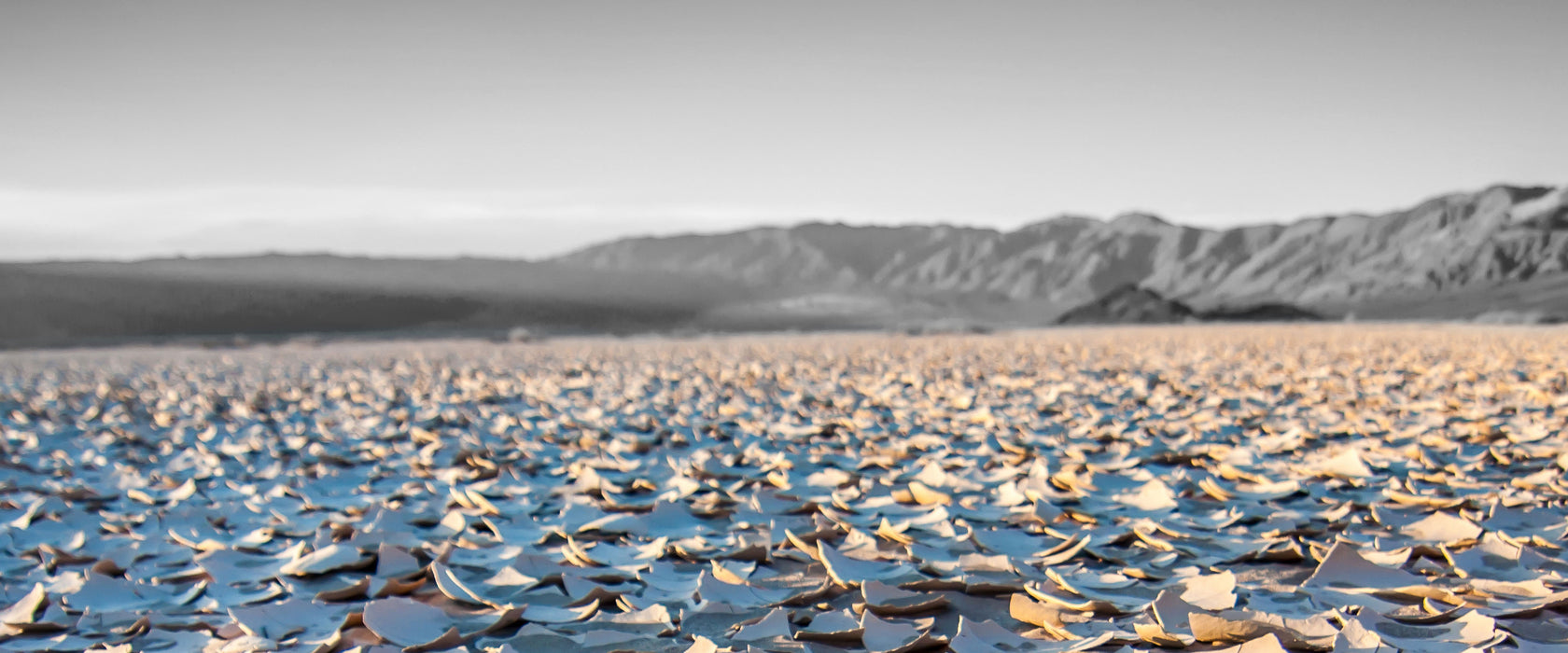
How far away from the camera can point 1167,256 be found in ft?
327

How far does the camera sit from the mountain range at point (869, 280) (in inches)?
1168

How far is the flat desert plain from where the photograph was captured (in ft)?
4.32

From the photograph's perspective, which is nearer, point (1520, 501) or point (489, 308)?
point (1520, 501)

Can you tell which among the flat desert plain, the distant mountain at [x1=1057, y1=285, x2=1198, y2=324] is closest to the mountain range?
the distant mountain at [x1=1057, y1=285, x2=1198, y2=324]

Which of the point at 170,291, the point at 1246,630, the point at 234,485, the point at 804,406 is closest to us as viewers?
the point at 1246,630

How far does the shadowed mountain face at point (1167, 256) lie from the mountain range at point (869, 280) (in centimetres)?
25

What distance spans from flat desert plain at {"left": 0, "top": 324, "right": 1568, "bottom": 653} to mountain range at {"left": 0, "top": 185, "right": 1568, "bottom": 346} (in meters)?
18.4

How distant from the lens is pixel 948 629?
132 centimetres

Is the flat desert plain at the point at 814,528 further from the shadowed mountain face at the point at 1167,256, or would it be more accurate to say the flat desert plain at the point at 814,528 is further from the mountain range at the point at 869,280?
the shadowed mountain face at the point at 1167,256

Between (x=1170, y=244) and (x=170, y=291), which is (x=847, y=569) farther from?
(x=1170, y=244)

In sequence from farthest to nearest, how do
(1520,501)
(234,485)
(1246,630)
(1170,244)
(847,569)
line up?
1. (1170,244)
2. (234,485)
3. (1520,501)
4. (847,569)
5. (1246,630)

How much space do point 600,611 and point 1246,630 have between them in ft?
2.83

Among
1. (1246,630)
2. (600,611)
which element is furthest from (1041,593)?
(600,611)

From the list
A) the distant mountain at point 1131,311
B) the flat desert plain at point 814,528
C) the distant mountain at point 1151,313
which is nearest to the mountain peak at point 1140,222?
the distant mountain at point 1151,313
